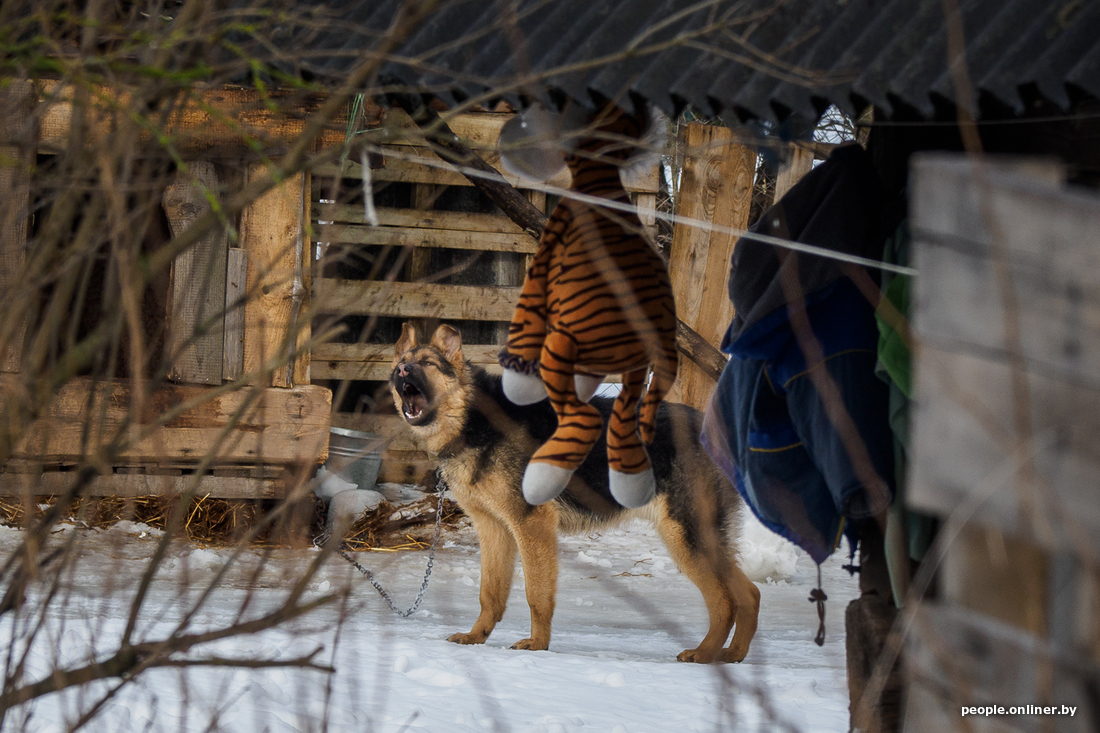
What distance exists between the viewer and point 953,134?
287 centimetres

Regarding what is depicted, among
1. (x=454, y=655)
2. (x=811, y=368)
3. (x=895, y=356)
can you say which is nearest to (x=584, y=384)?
(x=811, y=368)

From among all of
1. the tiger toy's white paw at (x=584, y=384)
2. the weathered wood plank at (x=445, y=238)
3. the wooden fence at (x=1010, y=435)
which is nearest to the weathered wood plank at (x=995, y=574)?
the wooden fence at (x=1010, y=435)

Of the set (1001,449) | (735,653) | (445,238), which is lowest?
(735,653)

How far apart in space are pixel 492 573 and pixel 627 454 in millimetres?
3037

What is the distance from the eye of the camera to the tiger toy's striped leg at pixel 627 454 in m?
2.67

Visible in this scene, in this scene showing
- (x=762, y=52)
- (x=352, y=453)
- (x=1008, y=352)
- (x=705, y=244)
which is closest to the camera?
(x=1008, y=352)

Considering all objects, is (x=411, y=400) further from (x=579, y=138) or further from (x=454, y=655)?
(x=579, y=138)

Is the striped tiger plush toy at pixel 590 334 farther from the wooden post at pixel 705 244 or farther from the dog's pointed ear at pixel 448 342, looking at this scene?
the wooden post at pixel 705 244

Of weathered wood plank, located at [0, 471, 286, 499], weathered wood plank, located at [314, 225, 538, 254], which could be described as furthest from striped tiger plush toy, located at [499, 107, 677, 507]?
weathered wood plank, located at [314, 225, 538, 254]

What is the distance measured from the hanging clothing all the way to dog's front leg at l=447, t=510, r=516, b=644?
256 centimetres

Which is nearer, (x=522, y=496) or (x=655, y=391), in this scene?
(x=655, y=391)

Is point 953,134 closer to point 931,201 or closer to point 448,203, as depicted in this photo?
point 931,201

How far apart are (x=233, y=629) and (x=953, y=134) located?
2.38 metres

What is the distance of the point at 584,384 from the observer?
8.77 ft
